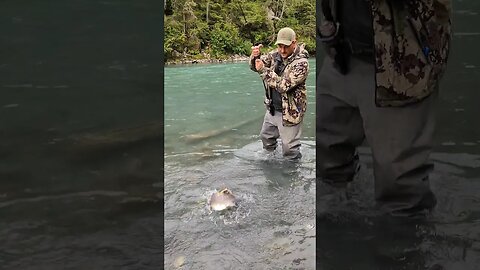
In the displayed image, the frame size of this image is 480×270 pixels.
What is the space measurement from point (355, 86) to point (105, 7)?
2.58ft

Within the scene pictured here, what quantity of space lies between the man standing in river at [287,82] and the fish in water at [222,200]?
1.21 metres

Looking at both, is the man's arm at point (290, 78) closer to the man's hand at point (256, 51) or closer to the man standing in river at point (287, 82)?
the man standing in river at point (287, 82)

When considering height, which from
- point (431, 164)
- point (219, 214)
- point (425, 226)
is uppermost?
point (431, 164)

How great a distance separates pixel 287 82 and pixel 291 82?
0.11 feet

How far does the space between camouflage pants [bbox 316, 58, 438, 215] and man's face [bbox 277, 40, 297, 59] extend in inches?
95.4

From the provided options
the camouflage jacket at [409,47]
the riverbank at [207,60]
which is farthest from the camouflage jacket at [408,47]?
the riverbank at [207,60]

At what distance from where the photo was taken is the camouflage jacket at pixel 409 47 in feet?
4.58

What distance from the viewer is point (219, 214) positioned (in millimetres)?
2869

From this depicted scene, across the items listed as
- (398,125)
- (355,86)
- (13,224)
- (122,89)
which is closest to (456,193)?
(398,125)

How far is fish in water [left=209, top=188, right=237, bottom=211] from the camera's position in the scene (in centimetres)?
293

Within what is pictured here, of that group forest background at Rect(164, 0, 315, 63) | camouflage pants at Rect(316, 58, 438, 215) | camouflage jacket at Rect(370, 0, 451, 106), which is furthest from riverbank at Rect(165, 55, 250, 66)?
camouflage jacket at Rect(370, 0, 451, 106)

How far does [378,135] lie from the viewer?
1.52 metres

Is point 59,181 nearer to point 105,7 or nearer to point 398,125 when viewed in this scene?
point 105,7

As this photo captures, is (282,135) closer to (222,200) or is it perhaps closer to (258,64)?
(258,64)
